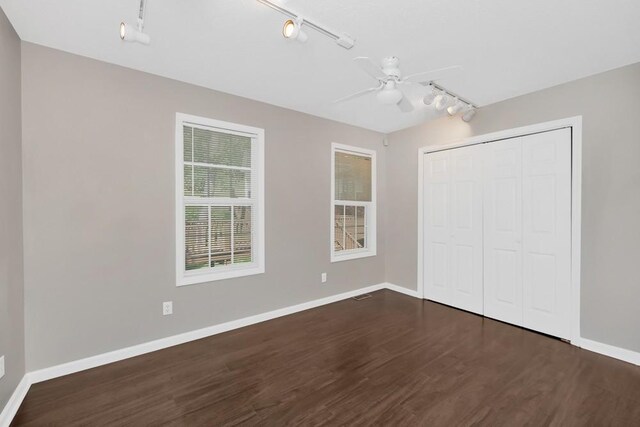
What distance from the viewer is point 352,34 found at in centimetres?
213

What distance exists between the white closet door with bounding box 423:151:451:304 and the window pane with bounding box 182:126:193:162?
10.2 ft

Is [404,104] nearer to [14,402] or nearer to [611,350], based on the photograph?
[611,350]

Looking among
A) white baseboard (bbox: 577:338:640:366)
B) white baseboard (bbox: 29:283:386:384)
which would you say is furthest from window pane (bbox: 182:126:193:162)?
white baseboard (bbox: 577:338:640:366)

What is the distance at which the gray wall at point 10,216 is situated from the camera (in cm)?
185

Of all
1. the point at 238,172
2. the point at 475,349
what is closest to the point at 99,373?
the point at 238,172

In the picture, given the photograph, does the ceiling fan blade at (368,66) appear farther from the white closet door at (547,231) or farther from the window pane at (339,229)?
the window pane at (339,229)

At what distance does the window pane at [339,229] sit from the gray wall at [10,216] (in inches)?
129

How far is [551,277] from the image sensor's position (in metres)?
3.07

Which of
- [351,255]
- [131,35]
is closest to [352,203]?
[351,255]

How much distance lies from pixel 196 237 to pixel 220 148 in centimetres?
100

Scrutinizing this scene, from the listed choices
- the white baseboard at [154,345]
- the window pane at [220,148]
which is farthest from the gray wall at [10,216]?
the window pane at [220,148]

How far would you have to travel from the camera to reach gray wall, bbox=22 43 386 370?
2.25 meters

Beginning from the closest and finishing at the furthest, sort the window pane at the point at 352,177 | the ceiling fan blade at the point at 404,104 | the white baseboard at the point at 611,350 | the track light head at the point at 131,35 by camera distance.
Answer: the track light head at the point at 131,35 → the ceiling fan blade at the point at 404,104 → the white baseboard at the point at 611,350 → the window pane at the point at 352,177

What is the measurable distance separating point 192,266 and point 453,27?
10.2 ft
